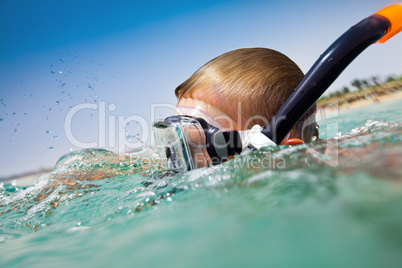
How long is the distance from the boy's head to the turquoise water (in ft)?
1.72

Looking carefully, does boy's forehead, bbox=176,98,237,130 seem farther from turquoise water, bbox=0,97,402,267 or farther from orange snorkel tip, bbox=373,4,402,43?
orange snorkel tip, bbox=373,4,402,43

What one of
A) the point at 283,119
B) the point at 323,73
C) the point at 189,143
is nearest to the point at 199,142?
the point at 189,143

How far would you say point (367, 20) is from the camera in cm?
154

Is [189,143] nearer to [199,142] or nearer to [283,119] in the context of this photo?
[199,142]

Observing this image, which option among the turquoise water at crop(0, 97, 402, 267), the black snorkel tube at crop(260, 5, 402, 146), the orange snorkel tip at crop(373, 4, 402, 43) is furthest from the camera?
the orange snorkel tip at crop(373, 4, 402, 43)

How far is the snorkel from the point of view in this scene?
146 cm

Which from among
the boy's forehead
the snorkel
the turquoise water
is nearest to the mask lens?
the snorkel

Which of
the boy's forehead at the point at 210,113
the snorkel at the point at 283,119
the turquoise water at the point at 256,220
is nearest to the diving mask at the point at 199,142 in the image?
the snorkel at the point at 283,119

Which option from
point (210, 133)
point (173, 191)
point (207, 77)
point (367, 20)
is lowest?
point (173, 191)

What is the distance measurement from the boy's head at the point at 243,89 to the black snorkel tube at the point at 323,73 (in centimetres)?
26

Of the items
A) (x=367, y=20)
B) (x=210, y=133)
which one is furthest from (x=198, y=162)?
(x=367, y=20)

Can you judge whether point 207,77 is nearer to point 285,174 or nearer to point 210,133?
point 210,133

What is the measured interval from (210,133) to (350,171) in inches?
34.9

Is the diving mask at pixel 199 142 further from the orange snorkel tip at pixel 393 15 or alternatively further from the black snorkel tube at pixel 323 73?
the orange snorkel tip at pixel 393 15
